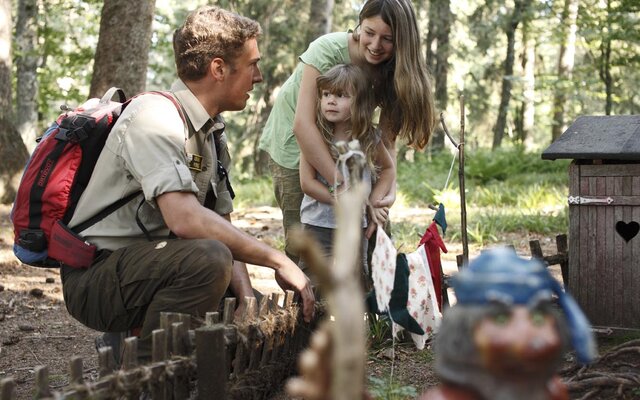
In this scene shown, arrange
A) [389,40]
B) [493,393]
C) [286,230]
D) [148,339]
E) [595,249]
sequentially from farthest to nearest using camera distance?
[286,230]
[595,249]
[389,40]
[148,339]
[493,393]

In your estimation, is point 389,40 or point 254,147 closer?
point 389,40

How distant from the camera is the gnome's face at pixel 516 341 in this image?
4.91ft

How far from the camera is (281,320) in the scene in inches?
141

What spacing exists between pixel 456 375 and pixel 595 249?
3335mm

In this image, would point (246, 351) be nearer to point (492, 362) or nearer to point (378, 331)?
point (378, 331)

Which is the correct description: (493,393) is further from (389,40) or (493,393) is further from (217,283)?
(389,40)

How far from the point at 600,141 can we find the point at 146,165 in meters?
2.70

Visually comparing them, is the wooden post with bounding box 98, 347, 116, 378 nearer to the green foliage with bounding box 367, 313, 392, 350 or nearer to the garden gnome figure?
the garden gnome figure

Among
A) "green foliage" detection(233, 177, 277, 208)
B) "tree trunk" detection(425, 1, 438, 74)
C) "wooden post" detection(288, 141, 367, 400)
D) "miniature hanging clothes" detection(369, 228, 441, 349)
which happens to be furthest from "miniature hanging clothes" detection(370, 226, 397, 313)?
"tree trunk" detection(425, 1, 438, 74)

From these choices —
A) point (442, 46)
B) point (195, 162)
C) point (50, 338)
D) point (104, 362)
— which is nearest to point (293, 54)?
point (442, 46)

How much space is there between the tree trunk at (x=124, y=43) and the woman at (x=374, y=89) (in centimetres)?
414

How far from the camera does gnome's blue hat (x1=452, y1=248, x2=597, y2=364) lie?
1.56m

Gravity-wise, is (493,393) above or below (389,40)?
below

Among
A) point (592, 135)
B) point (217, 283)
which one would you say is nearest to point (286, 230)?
point (217, 283)
